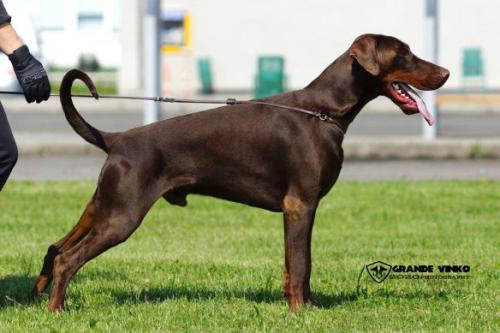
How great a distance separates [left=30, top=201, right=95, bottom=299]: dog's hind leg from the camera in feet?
21.7

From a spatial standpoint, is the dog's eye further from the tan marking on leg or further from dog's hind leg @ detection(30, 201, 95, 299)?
dog's hind leg @ detection(30, 201, 95, 299)

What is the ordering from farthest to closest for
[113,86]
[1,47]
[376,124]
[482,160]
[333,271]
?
[113,86] → [376,124] → [482,160] → [333,271] → [1,47]

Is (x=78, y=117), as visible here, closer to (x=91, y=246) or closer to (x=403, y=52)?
(x=91, y=246)

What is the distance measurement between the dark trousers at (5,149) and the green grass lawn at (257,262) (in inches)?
31.4

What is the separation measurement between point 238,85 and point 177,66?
6166 millimetres

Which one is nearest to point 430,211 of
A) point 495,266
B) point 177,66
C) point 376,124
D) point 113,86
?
point 495,266

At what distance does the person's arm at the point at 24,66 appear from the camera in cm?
626

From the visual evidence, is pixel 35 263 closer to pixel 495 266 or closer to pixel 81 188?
pixel 495 266

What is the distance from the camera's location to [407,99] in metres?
6.61

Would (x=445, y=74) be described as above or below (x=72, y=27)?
above

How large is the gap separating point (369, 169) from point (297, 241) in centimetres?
782

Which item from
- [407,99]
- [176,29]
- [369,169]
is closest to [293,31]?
[176,29]

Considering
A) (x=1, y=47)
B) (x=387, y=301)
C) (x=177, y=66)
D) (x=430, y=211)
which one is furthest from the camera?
(x=177, y=66)

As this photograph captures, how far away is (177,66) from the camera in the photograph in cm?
2486
